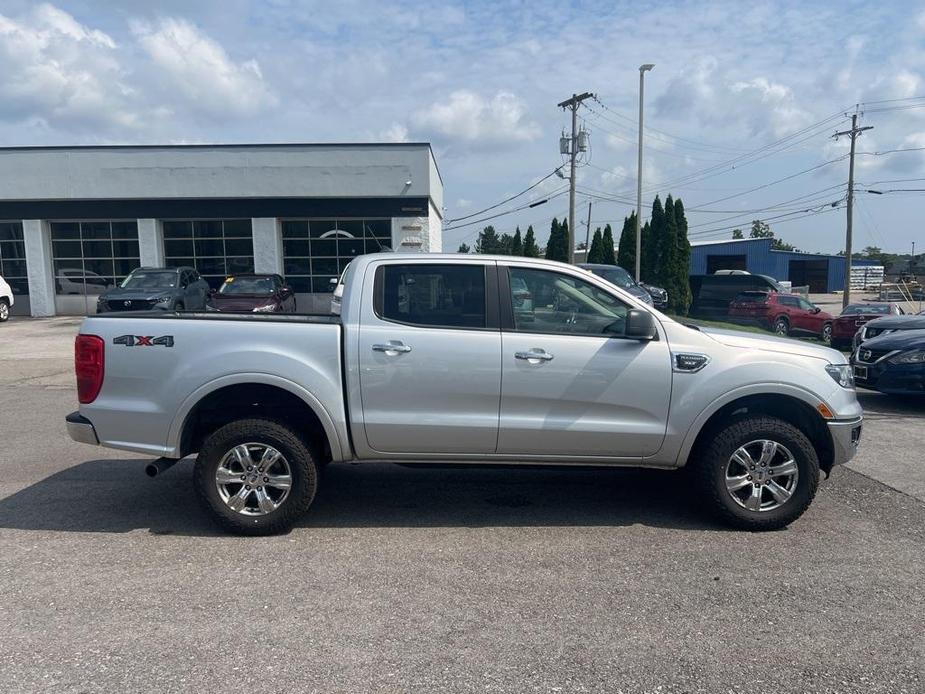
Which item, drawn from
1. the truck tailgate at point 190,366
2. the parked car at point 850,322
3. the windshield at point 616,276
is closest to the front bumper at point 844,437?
the truck tailgate at point 190,366

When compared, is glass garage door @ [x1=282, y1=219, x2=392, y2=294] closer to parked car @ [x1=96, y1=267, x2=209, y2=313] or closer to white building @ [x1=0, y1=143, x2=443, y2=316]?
white building @ [x1=0, y1=143, x2=443, y2=316]

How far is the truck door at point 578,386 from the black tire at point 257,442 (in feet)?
4.41

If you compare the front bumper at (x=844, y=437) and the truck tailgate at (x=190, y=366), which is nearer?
the truck tailgate at (x=190, y=366)

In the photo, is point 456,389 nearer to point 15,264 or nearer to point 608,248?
point 15,264

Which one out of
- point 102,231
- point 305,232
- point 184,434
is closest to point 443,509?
point 184,434

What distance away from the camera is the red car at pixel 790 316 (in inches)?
992

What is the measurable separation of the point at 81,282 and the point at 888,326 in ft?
85.7

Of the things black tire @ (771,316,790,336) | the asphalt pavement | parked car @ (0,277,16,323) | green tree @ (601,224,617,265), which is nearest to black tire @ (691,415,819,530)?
the asphalt pavement

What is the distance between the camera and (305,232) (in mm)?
27375

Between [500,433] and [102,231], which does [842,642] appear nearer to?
[500,433]

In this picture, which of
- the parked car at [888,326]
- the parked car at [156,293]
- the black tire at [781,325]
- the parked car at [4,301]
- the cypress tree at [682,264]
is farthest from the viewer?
the cypress tree at [682,264]

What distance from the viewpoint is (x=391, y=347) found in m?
5.02

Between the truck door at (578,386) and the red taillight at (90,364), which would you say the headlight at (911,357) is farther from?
the red taillight at (90,364)

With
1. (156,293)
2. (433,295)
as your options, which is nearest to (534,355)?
(433,295)
